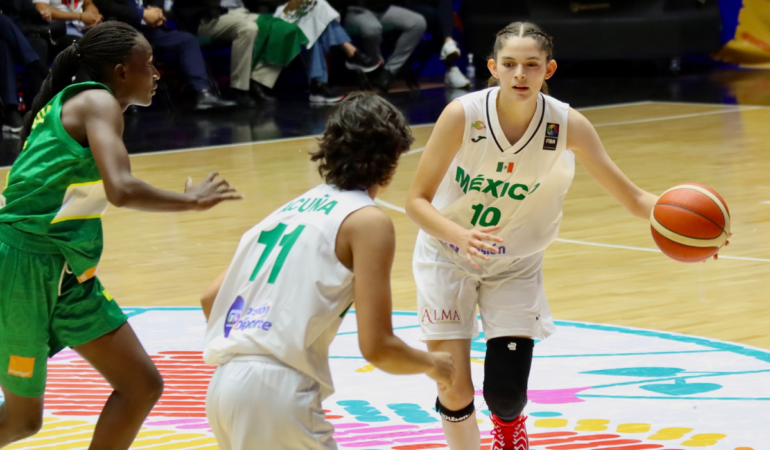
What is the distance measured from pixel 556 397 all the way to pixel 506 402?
0.85m

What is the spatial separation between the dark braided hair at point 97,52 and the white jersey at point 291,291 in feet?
3.00

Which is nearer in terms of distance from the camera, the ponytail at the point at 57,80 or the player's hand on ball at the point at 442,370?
the player's hand on ball at the point at 442,370

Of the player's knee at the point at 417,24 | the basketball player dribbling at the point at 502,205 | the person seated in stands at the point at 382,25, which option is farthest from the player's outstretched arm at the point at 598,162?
the player's knee at the point at 417,24

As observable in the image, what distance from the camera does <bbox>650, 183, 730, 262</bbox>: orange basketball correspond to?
3.53 metres

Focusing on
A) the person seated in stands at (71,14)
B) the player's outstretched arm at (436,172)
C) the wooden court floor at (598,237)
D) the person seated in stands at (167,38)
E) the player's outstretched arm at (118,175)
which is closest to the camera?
the player's outstretched arm at (118,175)

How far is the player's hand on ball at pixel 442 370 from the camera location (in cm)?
244

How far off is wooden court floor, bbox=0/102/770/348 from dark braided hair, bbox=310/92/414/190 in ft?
8.84

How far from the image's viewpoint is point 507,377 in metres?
3.37

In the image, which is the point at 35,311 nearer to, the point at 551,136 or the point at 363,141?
the point at 363,141

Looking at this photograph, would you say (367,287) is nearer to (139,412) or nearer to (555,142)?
(139,412)

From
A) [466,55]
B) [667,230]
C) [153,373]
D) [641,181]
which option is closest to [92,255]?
[153,373]

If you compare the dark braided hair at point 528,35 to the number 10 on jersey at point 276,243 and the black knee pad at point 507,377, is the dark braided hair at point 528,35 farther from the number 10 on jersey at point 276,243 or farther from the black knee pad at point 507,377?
the number 10 on jersey at point 276,243

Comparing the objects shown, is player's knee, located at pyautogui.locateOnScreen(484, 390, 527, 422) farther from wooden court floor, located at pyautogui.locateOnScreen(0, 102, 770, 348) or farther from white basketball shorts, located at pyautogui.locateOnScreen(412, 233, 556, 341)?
wooden court floor, located at pyautogui.locateOnScreen(0, 102, 770, 348)

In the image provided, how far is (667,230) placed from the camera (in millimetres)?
3551
